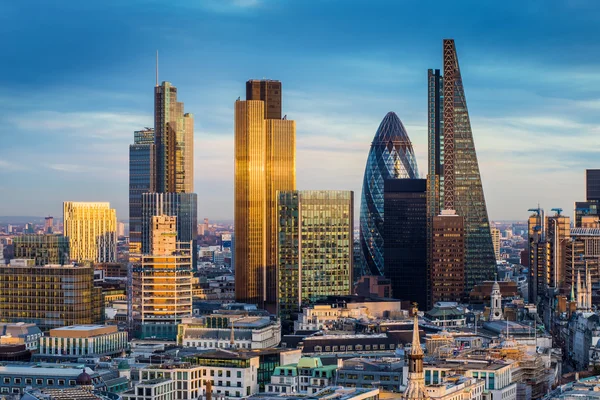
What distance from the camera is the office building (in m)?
160

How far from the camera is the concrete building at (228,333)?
164 m

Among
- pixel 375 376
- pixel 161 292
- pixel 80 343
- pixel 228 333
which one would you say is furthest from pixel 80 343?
pixel 375 376

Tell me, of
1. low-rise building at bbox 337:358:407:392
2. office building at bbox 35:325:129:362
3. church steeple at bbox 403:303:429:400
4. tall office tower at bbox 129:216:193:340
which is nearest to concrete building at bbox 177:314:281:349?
tall office tower at bbox 129:216:193:340

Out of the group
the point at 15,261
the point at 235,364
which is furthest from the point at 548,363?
the point at 15,261

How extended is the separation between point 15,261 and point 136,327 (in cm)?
2487

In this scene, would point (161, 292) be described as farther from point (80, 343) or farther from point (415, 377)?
point (415, 377)

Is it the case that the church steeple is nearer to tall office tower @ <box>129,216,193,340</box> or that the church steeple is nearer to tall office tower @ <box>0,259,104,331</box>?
tall office tower @ <box>129,216,193,340</box>

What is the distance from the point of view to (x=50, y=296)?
189750 mm

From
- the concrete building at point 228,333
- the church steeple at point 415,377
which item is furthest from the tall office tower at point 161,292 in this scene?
the church steeple at point 415,377

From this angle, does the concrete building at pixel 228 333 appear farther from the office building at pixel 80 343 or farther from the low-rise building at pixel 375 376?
the low-rise building at pixel 375 376

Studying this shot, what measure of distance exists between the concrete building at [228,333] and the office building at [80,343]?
7864 millimetres

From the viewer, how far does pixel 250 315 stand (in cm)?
18800

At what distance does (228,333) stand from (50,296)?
1315 inches

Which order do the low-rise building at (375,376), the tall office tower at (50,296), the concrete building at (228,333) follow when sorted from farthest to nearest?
1. the tall office tower at (50,296)
2. the concrete building at (228,333)
3. the low-rise building at (375,376)
